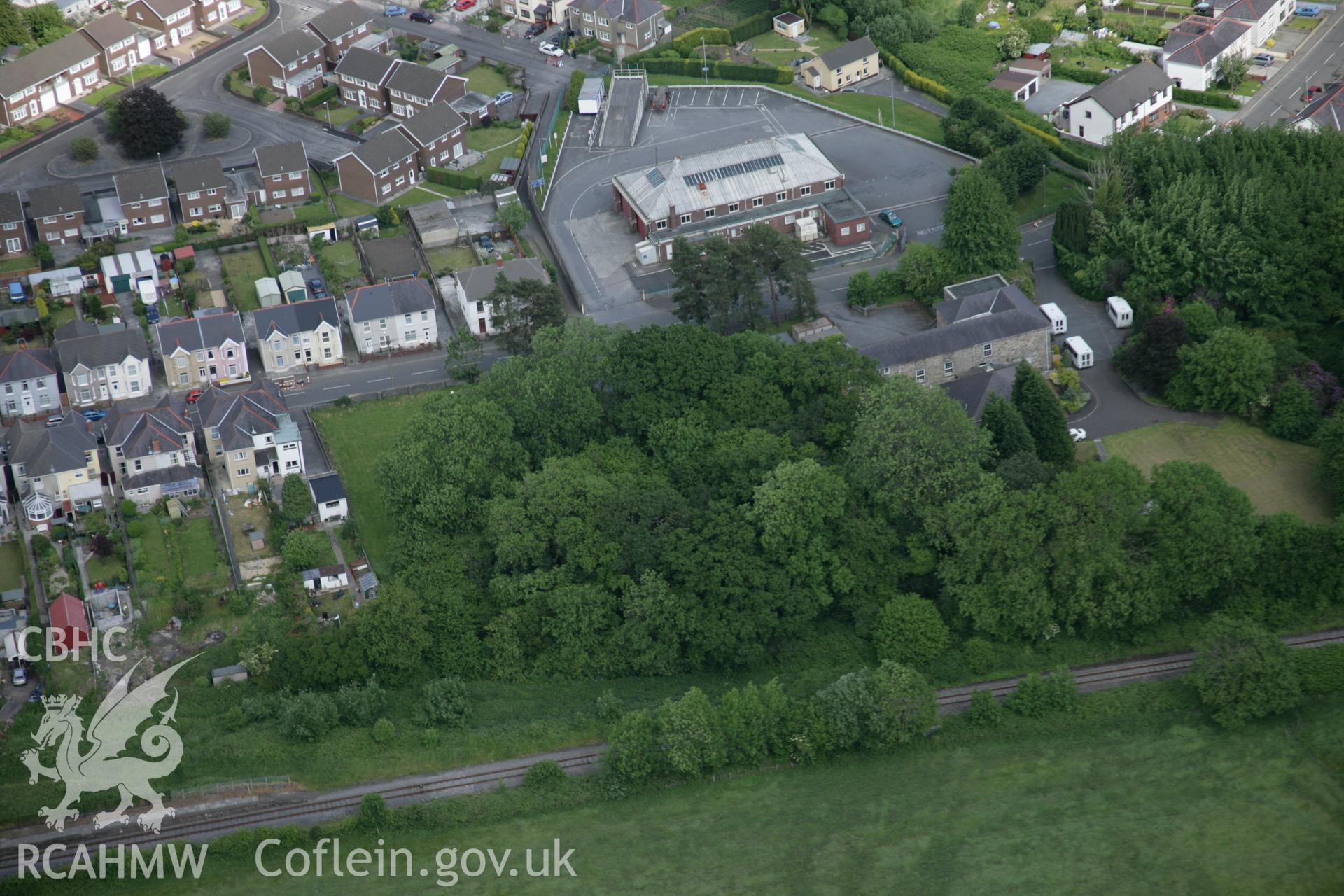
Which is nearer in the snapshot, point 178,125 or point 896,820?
point 896,820

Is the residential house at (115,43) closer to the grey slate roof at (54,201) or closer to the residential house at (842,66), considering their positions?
the grey slate roof at (54,201)

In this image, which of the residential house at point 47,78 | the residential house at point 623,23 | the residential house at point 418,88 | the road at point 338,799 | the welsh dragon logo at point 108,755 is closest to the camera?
the road at point 338,799

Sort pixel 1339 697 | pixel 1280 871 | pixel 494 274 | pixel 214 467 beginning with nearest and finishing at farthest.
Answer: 1. pixel 1280 871
2. pixel 1339 697
3. pixel 214 467
4. pixel 494 274

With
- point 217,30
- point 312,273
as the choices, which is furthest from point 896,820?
point 217,30

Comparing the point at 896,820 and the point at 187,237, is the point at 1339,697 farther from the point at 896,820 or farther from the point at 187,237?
the point at 187,237

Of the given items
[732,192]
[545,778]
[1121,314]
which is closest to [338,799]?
[545,778]

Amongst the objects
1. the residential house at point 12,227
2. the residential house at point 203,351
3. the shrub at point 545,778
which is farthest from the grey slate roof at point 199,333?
the shrub at point 545,778

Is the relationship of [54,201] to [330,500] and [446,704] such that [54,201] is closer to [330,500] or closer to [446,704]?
[330,500]
